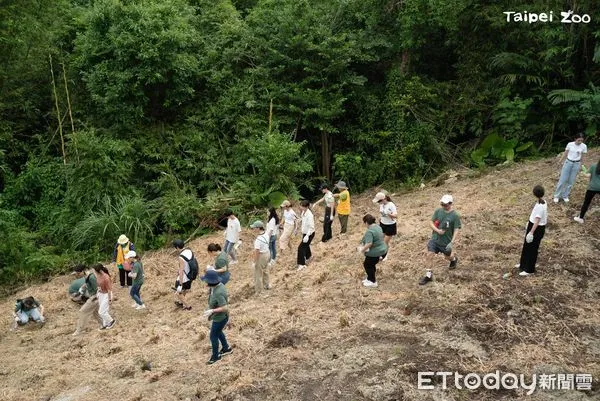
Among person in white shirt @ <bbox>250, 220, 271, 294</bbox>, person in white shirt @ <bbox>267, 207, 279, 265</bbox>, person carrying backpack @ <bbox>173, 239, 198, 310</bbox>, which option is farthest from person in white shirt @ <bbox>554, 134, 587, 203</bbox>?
person carrying backpack @ <bbox>173, 239, 198, 310</bbox>

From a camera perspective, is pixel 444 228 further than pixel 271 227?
No

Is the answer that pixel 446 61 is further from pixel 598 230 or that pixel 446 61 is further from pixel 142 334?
pixel 142 334

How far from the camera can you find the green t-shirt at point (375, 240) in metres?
8.47

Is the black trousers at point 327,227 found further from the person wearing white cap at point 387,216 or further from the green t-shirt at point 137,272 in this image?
the green t-shirt at point 137,272

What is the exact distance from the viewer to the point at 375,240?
336 inches

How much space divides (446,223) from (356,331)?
7.56 feet

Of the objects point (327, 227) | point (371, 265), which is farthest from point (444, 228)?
point (327, 227)

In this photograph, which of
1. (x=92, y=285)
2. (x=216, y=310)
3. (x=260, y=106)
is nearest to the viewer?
(x=216, y=310)

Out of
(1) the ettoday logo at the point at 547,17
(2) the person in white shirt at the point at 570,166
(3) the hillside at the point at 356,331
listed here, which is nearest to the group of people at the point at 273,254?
(2) the person in white shirt at the point at 570,166

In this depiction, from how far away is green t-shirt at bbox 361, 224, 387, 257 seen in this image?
8469 mm

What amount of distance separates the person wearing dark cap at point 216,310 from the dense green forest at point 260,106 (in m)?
8.37

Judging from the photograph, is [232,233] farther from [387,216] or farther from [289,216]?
[387,216]

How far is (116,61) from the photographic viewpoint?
56.2 ft

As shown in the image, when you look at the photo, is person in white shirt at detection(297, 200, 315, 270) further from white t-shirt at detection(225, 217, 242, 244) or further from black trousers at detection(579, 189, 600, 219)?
black trousers at detection(579, 189, 600, 219)
